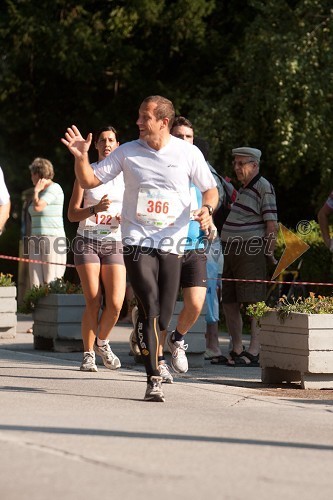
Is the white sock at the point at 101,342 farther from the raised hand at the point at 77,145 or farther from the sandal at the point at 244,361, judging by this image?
the raised hand at the point at 77,145

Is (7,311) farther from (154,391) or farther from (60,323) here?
(154,391)

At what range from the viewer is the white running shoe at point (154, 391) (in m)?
9.03

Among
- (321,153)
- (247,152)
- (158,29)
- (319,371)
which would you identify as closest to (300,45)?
(321,153)

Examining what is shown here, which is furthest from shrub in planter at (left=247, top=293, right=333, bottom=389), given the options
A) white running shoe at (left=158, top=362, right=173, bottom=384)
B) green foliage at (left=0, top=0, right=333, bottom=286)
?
green foliage at (left=0, top=0, right=333, bottom=286)

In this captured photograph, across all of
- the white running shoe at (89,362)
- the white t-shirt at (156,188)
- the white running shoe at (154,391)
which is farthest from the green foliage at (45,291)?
the white running shoe at (154,391)

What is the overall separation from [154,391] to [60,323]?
15.4ft

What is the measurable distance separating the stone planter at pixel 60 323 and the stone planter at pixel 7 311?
52.9 inches

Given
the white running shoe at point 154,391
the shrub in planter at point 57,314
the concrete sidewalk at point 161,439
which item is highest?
the shrub in planter at point 57,314

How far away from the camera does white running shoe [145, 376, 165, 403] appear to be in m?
9.03

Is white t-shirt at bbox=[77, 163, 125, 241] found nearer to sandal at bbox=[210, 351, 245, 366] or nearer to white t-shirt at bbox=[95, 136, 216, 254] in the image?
white t-shirt at bbox=[95, 136, 216, 254]

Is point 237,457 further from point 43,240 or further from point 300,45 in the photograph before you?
point 300,45

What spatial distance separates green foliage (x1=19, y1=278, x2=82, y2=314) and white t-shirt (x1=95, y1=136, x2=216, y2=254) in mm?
4771

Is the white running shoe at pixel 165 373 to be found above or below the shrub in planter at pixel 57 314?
below

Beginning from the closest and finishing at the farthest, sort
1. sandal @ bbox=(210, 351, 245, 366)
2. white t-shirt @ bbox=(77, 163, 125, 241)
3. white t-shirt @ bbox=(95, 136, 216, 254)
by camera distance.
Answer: white t-shirt @ bbox=(95, 136, 216, 254), white t-shirt @ bbox=(77, 163, 125, 241), sandal @ bbox=(210, 351, 245, 366)
